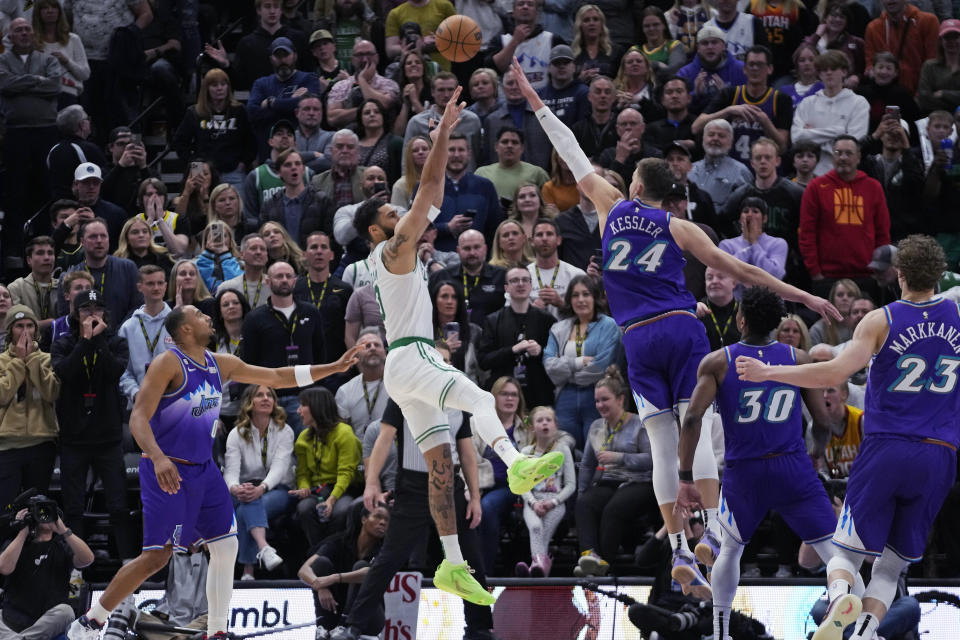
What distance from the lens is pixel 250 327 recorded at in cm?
1301

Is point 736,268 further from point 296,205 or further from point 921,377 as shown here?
point 296,205

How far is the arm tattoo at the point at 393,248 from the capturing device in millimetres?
9031

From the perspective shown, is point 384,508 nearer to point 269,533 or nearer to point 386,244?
point 269,533

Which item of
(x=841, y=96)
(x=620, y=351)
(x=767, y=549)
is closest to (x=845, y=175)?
(x=841, y=96)

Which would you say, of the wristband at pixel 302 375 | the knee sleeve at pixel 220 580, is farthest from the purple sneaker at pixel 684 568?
the knee sleeve at pixel 220 580

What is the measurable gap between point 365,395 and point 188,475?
3.25m

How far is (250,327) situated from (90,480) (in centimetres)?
231

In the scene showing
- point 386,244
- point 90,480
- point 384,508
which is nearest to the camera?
point 386,244

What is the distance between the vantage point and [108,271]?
1394cm

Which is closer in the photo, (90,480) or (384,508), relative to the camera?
(384,508)

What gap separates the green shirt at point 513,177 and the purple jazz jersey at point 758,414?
5.78 m

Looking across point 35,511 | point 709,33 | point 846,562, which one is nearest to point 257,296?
point 35,511

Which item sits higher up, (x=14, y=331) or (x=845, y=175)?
(x=845, y=175)

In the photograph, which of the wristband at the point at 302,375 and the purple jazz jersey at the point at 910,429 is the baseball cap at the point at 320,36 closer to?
the wristband at the point at 302,375
